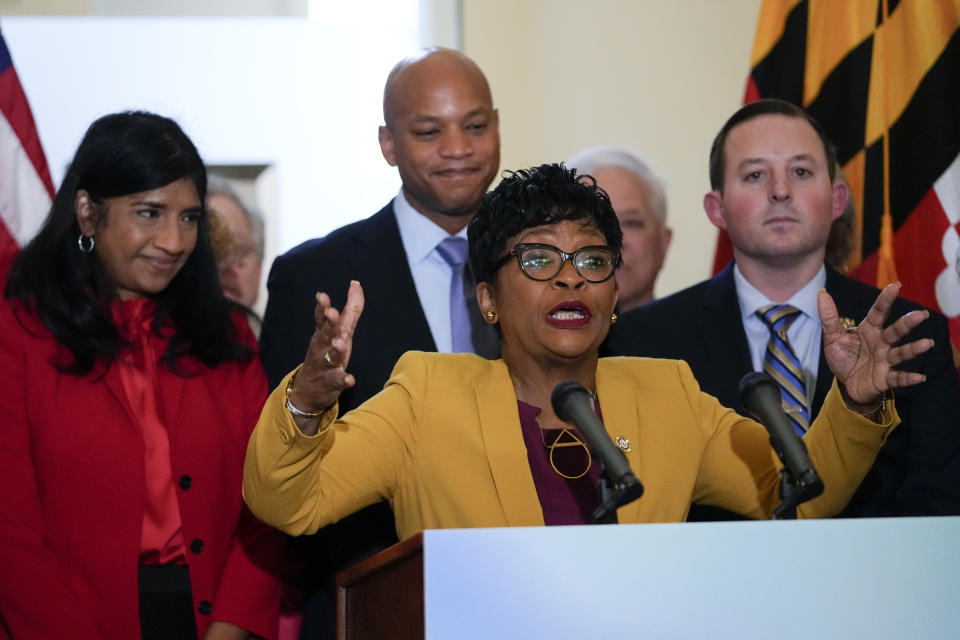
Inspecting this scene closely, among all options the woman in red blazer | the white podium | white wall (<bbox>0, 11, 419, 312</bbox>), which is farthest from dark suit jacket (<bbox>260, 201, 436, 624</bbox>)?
white wall (<bbox>0, 11, 419, 312</bbox>)

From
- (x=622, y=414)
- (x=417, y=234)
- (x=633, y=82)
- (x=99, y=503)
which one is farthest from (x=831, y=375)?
(x=633, y=82)

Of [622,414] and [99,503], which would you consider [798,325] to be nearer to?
[622,414]

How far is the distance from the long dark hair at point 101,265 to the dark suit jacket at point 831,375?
1029 millimetres

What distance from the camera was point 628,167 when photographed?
13.6ft

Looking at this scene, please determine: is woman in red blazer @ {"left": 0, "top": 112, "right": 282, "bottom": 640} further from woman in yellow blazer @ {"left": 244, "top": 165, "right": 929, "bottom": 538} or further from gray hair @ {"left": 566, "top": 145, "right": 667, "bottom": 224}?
gray hair @ {"left": 566, "top": 145, "right": 667, "bottom": 224}

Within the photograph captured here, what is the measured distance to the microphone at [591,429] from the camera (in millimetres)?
1679

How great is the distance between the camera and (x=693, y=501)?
2375 millimetres

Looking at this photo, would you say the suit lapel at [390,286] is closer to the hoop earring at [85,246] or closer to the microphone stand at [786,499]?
the hoop earring at [85,246]

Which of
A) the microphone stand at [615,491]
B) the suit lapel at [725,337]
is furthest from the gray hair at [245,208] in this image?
the microphone stand at [615,491]

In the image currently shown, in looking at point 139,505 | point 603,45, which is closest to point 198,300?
point 139,505

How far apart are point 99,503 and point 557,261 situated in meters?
1.11

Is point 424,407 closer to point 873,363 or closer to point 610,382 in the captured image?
point 610,382

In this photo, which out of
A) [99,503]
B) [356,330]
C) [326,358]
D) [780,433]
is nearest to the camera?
[780,433]

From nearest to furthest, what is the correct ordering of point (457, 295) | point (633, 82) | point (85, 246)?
point (85, 246), point (457, 295), point (633, 82)
